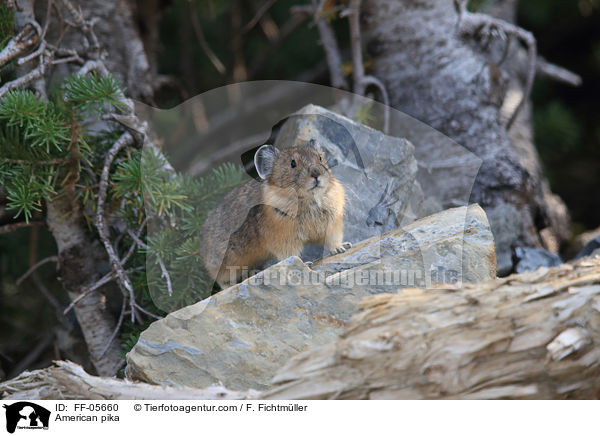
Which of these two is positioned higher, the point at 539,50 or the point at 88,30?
the point at 88,30

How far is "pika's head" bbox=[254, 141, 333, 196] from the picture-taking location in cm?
417

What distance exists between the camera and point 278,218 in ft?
14.1

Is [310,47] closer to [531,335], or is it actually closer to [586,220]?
[586,220]

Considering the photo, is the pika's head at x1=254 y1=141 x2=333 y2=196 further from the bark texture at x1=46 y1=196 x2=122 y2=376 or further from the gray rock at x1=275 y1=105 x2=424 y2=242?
the bark texture at x1=46 y1=196 x2=122 y2=376

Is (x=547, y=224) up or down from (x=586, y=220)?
up

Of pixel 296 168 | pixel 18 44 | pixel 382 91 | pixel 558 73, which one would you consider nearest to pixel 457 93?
pixel 382 91

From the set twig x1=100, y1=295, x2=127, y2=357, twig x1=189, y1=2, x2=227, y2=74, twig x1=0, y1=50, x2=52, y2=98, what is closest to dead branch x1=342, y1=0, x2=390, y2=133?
twig x1=189, y1=2, x2=227, y2=74

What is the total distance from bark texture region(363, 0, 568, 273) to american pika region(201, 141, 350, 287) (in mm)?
1670

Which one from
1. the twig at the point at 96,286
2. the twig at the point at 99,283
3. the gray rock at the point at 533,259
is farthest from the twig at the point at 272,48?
the twig at the point at 96,286

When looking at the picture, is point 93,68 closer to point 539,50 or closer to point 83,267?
point 83,267

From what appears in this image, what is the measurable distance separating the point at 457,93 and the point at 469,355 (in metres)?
3.53
